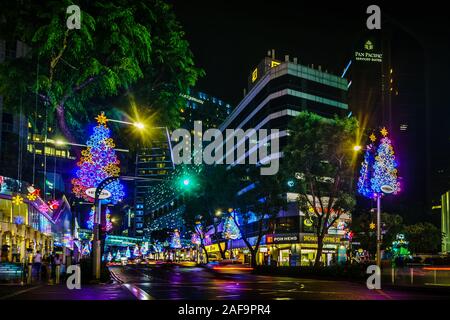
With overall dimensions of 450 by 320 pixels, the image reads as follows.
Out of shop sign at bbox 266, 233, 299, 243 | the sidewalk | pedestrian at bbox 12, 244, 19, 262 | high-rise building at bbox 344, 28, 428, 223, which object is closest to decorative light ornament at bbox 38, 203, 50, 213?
pedestrian at bbox 12, 244, 19, 262

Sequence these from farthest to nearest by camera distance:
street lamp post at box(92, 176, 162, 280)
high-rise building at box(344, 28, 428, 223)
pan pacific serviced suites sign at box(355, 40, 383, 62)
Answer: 1. pan pacific serviced suites sign at box(355, 40, 383, 62)
2. high-rise building at box(344, 28, 428, 223)
3. street lamp post at box(92, 176, 162, 280)

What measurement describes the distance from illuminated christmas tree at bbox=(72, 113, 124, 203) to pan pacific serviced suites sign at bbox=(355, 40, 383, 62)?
4862 inches

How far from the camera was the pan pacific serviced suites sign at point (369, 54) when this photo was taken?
138 m

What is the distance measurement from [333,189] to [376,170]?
14665 mm

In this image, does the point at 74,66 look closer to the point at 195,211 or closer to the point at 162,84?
the point at 162,84

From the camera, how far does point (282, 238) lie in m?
74.5

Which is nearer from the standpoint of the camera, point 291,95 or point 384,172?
point 384,172

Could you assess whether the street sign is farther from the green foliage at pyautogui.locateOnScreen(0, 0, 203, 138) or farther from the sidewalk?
the green foliage at pyautogui.locateOnScreen(0, 0, 203, 138)

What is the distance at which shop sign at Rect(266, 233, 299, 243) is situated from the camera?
72469mm

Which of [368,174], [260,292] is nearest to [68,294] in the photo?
[260,292]

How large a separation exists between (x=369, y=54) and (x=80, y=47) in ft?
434

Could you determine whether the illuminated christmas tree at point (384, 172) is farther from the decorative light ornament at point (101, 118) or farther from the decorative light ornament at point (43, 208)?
the decorative light ornament at point (43, 208)

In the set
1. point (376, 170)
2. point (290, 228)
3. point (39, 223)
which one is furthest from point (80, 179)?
point (290, 228)

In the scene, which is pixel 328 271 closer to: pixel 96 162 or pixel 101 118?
pixel 96 162
